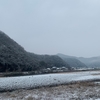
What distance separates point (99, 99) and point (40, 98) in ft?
18.7

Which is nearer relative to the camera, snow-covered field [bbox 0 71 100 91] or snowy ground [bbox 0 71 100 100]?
snowy ground [bbox 0 71 100 100]

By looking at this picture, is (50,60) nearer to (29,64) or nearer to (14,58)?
(29,64)

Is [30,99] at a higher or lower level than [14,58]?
lower

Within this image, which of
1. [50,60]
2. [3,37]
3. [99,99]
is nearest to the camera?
[99,99]

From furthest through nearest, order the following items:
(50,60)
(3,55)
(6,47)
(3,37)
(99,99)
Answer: (50,60) < (3,37) < (6,47) < (3,55) < (99,99)

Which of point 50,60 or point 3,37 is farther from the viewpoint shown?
point 50,60

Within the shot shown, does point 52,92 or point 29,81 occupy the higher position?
point 29,81

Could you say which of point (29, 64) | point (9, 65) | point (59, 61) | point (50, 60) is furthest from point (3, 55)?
point (59, 61)

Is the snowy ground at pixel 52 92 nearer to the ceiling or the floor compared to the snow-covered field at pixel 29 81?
nearer to the floor

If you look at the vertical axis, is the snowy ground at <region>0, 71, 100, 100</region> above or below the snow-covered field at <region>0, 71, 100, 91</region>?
below

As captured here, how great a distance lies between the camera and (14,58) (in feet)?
348

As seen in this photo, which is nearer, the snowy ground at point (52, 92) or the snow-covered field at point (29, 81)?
the snowy ground at point (52, 92)

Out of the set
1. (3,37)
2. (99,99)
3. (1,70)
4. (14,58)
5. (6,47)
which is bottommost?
(99,99)

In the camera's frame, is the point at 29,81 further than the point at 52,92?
Yes
